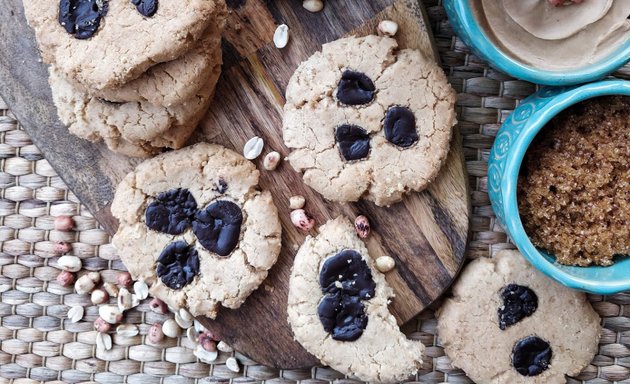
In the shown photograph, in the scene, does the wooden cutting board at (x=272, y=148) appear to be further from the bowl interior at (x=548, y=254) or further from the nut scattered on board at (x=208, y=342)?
the bowl interior at (x=548, y=254)

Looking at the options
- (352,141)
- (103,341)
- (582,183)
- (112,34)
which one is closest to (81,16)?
(112,34)

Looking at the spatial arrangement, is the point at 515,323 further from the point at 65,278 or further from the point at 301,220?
the point at 65,278

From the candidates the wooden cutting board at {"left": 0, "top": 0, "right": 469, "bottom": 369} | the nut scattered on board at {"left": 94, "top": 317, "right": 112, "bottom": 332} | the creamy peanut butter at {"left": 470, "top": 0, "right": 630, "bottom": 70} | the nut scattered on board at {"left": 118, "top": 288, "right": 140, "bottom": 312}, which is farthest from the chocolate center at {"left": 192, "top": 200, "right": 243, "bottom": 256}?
the creamy peanut butter at {"left": 470, "top": 0, "right": 630, "bottom": 70}

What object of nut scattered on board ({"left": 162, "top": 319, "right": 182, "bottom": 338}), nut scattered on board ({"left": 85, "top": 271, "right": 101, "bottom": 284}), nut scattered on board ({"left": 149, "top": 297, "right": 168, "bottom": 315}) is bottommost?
nut scattered on board ({"left": 162, "top": 319, "right": 182, "bottom": 338})

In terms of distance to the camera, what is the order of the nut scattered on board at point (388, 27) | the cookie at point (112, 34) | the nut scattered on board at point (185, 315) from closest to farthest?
the cookie at point (112, 34) → the nut scattered on board at point (388, 27) → the nut scattered on board at point (185, 315)

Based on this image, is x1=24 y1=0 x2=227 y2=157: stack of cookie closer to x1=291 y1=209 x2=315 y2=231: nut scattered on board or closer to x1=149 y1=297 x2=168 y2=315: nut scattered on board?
x1=291 y1=209 x2=315 y2=231: nut scattered on board

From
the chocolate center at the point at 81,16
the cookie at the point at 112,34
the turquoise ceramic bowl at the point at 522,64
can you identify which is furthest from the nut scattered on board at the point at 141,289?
the turquoise ceramic bowl at the point at 522,64
